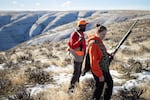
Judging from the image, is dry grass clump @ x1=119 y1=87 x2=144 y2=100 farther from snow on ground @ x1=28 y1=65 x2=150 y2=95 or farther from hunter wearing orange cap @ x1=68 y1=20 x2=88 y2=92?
hunter wearing orange cap @ x1=68 y1=20 x2=88 y2=92

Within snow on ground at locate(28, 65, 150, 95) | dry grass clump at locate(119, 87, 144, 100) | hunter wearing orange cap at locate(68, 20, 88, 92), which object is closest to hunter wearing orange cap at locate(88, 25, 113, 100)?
dry grass clump at locate(119, 87, 144, 100)

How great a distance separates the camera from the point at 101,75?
5.19 metres

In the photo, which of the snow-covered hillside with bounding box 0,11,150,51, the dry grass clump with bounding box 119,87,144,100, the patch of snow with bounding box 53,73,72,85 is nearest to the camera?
the dry grass clump with bounding box 119,87,144,100

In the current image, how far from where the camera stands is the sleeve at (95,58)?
512cm

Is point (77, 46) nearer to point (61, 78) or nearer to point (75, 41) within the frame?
A: point (75, 41)

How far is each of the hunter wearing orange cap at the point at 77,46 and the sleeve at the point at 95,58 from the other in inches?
68.6

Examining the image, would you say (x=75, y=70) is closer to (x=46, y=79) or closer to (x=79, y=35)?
(x=79, y=35)

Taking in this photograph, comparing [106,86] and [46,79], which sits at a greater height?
[106,86]

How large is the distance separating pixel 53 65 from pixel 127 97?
6232 millimetres

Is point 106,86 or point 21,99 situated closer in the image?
point 106,86

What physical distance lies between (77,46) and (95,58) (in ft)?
6.31

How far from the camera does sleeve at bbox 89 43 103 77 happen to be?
512 centimetres

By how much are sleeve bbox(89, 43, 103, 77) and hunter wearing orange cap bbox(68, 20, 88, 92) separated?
5.72ft


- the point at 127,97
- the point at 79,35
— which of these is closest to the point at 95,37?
the point at 79,35
